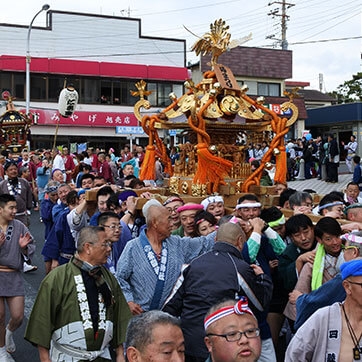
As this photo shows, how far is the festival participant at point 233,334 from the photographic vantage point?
225 centimetres

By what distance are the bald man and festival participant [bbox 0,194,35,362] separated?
1.97m

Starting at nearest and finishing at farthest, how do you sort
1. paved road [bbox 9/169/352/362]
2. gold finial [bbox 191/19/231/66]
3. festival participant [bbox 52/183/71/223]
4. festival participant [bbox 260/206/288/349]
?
festival participant [bbox 260/206/288/349], paved road [bbox 9/169/352/362], festival participant [bbox 52/183/71/223], gold finial [bbox 191/19/231/66]

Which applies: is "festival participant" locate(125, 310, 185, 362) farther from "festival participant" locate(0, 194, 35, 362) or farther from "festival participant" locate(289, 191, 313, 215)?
"festival participant" locate(289, 191, 313, 215)

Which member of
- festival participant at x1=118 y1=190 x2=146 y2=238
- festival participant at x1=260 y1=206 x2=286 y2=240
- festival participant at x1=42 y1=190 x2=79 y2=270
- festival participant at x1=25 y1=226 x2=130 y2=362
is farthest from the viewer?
festival participant at x1=42 y1=190 x2=79 y2=270

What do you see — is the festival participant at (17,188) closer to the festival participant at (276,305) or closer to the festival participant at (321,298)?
the festival participant at (276,305)

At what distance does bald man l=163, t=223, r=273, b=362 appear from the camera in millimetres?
3352

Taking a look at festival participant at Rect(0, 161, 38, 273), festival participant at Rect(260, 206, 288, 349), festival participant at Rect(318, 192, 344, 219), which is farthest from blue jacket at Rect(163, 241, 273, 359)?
festival participant at Rect(0, 161, 38, 273)

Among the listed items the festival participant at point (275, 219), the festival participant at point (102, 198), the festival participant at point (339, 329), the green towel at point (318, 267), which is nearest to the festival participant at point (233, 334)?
the festival participant at point (339, 329)

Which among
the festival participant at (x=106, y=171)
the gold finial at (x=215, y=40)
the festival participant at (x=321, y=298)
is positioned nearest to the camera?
the festival participant at (x=321, y=298)

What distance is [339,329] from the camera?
8.95ft

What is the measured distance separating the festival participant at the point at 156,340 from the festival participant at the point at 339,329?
32.6 inches

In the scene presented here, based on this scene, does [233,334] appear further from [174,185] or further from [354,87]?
[354,87]

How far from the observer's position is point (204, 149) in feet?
20.7

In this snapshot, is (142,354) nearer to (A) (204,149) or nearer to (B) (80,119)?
(A) (204,149)
